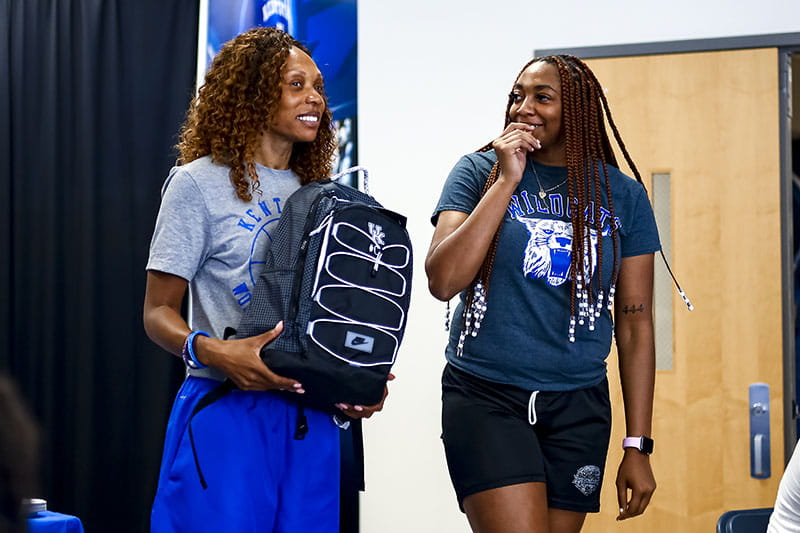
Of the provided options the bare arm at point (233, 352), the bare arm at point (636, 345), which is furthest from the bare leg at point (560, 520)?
the bare arm at point (233, 352)

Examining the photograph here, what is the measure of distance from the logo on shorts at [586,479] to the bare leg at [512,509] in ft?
0.29

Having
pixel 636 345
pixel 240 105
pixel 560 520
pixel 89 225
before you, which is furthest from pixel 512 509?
pixel 89 225

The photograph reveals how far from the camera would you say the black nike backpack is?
1795mm

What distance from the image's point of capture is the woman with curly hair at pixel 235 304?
70.4 inches

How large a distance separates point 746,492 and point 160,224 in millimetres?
2564

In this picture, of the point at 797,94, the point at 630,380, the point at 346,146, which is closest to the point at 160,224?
the point at 630,380

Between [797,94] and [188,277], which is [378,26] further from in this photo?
[797,94]

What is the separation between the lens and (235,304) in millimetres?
1898

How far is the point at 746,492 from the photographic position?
3.50m

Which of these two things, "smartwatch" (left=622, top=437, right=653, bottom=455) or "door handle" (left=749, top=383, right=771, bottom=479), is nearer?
"smartwatch" (left=622, top=437, right=653, bottom=455)

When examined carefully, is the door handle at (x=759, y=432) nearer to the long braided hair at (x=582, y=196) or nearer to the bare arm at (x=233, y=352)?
the long braided hair at (x=582, y=196)

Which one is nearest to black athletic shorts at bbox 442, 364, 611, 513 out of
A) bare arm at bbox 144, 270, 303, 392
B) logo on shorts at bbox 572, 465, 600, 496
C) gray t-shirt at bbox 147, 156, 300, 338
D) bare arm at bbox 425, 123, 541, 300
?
logo on shorts at bbox 572, 465, 600, 496

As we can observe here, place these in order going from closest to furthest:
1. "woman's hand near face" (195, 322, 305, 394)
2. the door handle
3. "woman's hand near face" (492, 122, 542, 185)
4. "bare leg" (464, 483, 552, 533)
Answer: "woman's hand near face" (195, 322, 305, 394) → "bare leg" (464, 483, 552, 533) → "woman's hand near face" (492, 122, 542, 185) → the door handle

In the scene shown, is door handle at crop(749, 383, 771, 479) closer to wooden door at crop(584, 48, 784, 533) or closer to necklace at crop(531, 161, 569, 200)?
wooden door at crop(584, 48, 784, 533)
